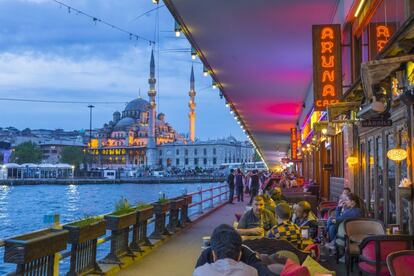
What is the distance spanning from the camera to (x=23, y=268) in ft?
18.1

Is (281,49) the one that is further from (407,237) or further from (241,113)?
(241,113)

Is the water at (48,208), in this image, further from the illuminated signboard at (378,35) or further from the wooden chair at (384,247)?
the illuminated signboard at (378,35)

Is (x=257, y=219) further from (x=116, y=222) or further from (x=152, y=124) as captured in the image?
→ (x=152, y=124)

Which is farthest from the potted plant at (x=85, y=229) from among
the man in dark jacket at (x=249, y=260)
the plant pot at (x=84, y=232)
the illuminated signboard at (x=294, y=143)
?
the illuminated signboard at (x=294, y=143)

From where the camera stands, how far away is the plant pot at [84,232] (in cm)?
703

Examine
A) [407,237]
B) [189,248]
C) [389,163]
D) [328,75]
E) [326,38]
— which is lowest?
[189,248]

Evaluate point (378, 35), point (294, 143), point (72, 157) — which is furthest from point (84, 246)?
point (72, 157)

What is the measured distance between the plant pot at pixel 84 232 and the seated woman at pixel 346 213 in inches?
148

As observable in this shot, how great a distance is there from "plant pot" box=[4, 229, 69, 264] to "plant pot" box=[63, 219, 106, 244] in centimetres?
55

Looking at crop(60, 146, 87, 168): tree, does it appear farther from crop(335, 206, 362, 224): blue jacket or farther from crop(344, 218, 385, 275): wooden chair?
crop(344, 218, 385, 275): wooden chair

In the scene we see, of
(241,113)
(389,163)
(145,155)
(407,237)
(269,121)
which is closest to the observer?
(407,237)

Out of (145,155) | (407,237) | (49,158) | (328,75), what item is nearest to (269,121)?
(328,75)

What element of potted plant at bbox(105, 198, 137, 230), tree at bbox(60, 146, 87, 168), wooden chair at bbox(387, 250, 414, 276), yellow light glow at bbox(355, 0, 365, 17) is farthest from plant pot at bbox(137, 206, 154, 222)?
tree at bbox(60, 146, 87, 168)

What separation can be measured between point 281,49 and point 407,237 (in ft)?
31.6
